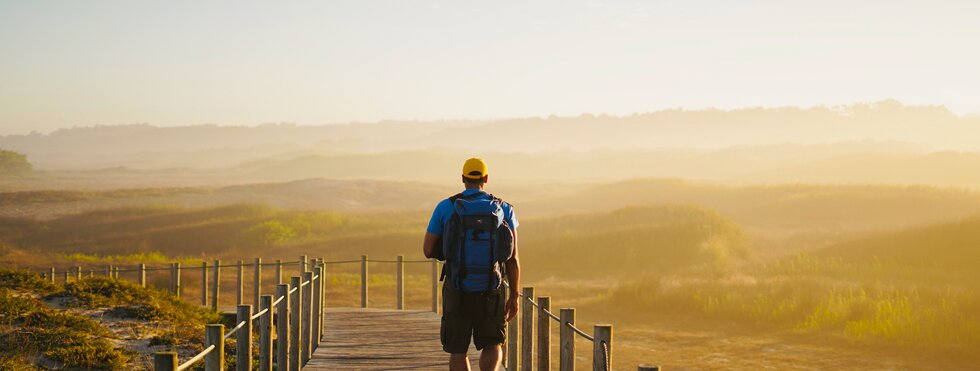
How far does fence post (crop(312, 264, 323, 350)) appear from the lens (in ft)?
48.6

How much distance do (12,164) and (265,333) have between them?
167692 mm

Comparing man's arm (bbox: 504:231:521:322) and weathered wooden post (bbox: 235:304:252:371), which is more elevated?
man's arm (bbox: 504:231:521:322)

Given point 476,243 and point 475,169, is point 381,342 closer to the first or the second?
point 476,243

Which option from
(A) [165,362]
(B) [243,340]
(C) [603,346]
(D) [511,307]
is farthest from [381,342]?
(A) [165,362]

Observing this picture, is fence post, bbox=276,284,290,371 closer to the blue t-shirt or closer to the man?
the man

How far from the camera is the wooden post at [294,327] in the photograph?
39.7ft

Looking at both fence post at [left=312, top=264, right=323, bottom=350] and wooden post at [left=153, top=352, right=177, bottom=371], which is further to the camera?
fence post at [left=312, top=264, right=323, bottom=350]

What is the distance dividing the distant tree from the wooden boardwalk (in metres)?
153

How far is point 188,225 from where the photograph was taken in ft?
181

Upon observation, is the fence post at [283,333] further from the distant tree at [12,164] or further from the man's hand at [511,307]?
the distant tree at [12,164]

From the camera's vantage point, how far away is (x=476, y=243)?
28.0ft

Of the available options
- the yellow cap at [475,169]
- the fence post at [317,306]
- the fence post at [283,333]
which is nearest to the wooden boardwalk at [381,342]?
the fence post at [317,306]

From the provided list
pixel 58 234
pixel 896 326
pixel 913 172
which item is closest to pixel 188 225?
pixel 58 234

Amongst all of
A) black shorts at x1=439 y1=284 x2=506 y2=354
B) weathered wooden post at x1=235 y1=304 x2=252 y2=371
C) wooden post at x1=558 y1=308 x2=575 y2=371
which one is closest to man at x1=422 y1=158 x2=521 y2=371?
black shorts at x1=439 y1=284 x2=506 y2=354
